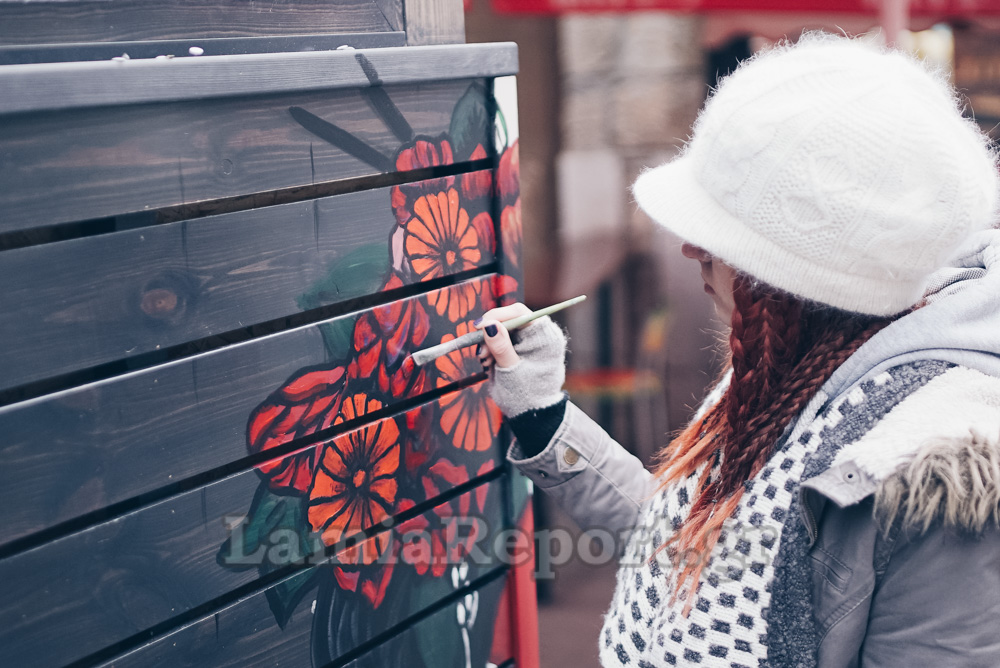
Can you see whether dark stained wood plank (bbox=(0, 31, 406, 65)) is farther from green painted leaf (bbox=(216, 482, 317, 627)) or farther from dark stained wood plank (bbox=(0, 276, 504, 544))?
green painted leaf (bbox=(216, 482, 317, 627))

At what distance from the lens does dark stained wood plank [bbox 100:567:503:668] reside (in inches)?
50.4

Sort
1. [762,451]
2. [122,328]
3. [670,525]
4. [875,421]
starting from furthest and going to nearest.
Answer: [670,525] → [762,451] → [875,421] → [122,328]

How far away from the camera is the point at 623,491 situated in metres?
1.85

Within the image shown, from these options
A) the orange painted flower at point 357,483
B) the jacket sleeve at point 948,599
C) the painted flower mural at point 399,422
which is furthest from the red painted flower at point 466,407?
the jacket sleeve at point 948,599

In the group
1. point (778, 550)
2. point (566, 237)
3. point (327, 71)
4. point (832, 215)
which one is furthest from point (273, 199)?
point (566, 237)

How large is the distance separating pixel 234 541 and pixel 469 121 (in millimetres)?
865

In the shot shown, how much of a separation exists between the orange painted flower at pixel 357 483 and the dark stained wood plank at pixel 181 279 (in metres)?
0.23

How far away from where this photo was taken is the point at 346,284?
4.89ft

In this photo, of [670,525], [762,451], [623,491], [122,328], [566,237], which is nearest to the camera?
[122,328]

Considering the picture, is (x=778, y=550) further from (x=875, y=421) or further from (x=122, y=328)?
(x=122, y=328)

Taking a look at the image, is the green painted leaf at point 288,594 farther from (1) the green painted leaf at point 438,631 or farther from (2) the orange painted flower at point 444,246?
(2) the orange painted flower at point 444,246

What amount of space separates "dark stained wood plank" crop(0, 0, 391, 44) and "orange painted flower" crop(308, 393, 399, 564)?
61 cm

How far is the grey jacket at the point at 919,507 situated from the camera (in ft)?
3.91

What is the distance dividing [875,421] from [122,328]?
1.06m
